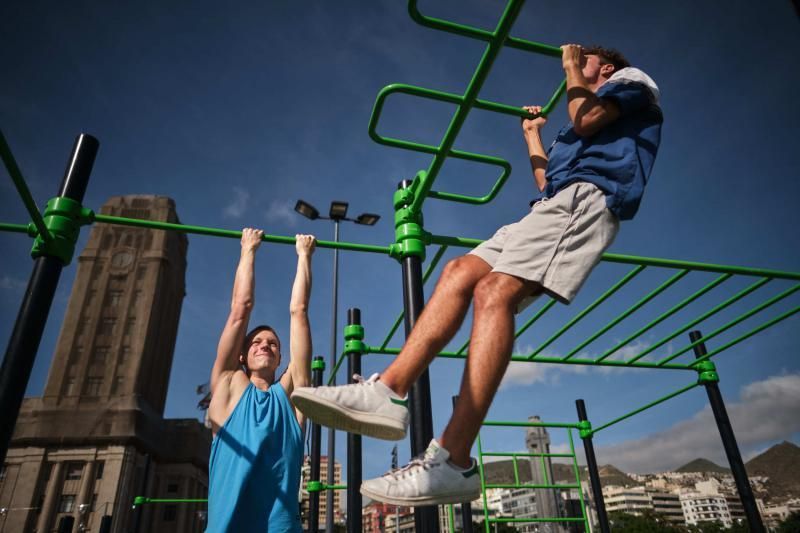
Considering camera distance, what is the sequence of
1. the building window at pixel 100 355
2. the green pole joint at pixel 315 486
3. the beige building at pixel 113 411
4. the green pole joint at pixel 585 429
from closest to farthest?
the green pole joint at pixel 315 486 → the green pole joint at pixel 585 429 → the beige building at pixel 113 411 → the building window at pixel 100 355

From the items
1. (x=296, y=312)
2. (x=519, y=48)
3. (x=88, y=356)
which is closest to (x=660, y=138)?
(x=519, y=48)

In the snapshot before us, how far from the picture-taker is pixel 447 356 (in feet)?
16.5

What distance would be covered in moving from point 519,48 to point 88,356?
52.7 meters

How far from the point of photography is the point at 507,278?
1.89m

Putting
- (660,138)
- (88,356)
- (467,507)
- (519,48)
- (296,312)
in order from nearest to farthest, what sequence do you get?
1. (660,138)
2. (519,48)
3. (296,312)
4. (467,507)
5. (88,356)

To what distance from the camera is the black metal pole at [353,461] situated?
520 cm

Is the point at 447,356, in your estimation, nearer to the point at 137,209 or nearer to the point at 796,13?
the point at 796,13

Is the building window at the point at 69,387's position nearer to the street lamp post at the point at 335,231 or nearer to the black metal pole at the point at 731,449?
the street lamp post at the point at 335,231

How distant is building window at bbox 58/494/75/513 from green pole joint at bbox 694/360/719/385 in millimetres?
46418

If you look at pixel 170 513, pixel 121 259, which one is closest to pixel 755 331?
pixel 170 513

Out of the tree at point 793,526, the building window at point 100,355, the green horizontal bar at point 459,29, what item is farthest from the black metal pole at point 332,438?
the tree at point 793,526

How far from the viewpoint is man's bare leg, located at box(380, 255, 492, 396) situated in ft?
5.86

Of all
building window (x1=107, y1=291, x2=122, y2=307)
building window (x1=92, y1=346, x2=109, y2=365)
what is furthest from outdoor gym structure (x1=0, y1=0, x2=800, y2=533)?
building window (x1=107, y1=291, x2=122, y2=307)

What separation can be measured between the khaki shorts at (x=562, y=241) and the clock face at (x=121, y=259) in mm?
56405
